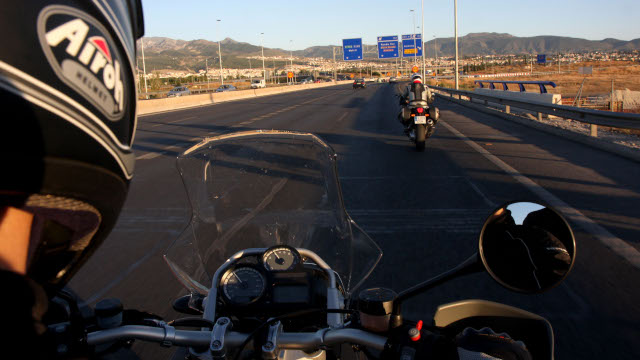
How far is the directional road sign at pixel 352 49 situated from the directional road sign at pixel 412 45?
294 inches

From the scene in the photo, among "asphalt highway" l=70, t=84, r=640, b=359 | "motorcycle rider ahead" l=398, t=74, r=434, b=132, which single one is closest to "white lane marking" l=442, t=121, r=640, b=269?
"asphalt highway" l=70, t=84, r=640, b=359

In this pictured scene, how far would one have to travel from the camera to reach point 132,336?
1833 millimetres

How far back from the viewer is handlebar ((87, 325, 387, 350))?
1712 millimetres

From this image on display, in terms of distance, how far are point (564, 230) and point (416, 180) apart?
8.75 meters

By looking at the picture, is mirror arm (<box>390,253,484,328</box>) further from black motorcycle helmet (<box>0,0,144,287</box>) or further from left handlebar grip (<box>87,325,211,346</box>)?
black motorcycle helmet (<box>0,0,144,287</box>)

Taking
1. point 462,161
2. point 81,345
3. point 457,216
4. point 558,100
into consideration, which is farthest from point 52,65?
point 558,100

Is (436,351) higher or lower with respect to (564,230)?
lower

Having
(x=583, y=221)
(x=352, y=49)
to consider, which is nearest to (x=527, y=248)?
(x=583, y=221)

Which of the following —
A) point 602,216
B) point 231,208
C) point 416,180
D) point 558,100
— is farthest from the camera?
point 558,100

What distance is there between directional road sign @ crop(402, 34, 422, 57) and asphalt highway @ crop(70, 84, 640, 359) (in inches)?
2818

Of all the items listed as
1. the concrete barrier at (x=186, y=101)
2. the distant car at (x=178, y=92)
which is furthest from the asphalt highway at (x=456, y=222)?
the distant car at (x=178, y=92)

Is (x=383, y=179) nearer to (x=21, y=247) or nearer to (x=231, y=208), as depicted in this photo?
(x=231, y=208)

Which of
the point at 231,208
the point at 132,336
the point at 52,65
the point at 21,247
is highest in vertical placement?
the point at 52,65

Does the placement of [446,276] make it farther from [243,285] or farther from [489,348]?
[243,285]
